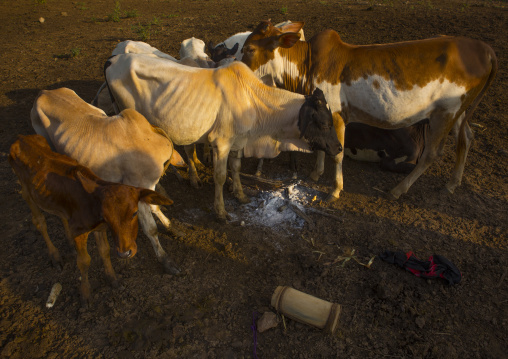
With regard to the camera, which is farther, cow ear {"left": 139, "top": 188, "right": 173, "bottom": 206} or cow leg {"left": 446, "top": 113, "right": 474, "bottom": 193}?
cow leg {"left": 446, "top": 113, "right": 474, "bottom": 193}

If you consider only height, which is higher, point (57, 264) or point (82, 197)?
point (82, 197)

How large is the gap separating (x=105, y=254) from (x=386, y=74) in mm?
4309

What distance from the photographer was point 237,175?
540cm

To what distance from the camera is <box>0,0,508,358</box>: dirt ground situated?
353 centimetres

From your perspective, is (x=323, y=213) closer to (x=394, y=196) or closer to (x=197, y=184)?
(x=394, y=196)

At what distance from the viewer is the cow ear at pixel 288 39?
5.00 metres

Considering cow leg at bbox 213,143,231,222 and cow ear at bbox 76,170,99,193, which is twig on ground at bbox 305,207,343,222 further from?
cow ear at bbox 76,170,99,193

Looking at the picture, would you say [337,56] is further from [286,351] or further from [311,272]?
[286,351]

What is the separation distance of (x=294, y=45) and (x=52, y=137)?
11.8 feet

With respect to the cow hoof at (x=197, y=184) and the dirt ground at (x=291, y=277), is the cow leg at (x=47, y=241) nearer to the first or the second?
the dirt ground at (x=291, y=277)

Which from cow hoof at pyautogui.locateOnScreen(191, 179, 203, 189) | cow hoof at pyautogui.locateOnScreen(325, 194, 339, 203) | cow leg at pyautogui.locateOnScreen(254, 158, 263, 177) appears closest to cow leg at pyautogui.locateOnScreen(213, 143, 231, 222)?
cow hoof at pyautogui.locateOnScreen(191, 179, 203, 189)

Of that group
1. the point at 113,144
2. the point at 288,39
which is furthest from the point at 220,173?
the point at 288,39

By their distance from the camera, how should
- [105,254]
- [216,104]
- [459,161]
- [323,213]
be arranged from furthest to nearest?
1. [459,161]
2. [323,213]
3. [216,104]
4. [105,254]

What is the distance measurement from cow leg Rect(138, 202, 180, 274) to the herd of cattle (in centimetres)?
1
